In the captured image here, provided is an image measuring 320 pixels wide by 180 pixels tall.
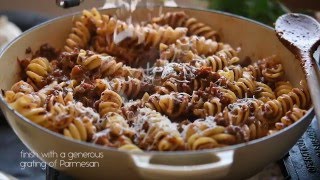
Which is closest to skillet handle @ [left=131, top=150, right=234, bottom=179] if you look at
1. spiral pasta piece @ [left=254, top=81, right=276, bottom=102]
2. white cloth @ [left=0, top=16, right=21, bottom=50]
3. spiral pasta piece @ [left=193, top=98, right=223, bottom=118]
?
spiral pasta piece @ [left=193, top=98, right=223, bottom=118]

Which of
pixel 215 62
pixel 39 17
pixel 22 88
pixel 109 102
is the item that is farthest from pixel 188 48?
pixel 39 17

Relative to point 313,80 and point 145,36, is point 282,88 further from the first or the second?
point 145,36

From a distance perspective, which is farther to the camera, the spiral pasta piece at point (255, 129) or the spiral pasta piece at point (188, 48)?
the spiral pasta piece at point (188, 48)

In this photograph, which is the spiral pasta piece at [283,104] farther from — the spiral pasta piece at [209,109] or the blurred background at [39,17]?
the blurred background at [39,17]

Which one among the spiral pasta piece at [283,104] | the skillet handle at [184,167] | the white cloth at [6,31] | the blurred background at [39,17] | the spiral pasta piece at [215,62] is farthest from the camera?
the white cloth at [6,31]

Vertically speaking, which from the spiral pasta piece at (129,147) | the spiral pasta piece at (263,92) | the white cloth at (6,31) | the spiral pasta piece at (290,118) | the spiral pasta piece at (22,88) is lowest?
the white cloth at (6,31)

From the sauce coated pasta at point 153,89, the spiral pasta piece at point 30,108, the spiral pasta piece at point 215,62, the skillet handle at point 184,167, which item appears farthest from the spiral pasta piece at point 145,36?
the skillet handle at point 184,167
